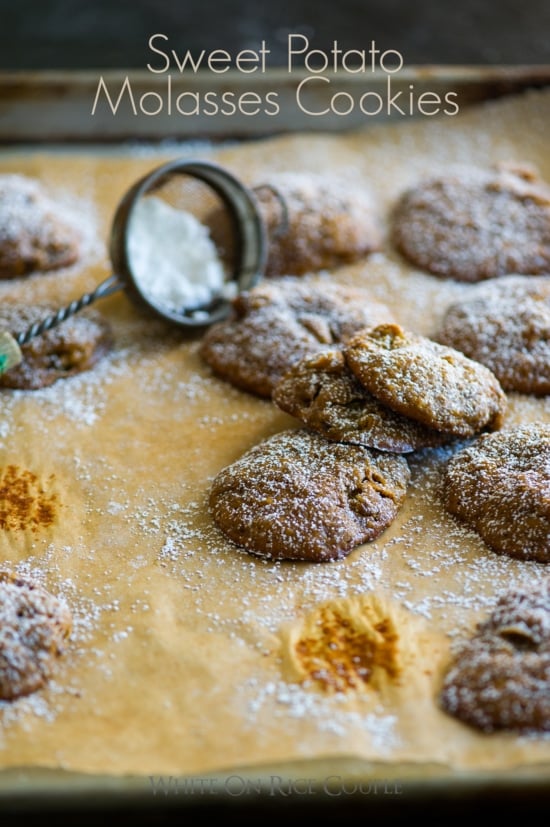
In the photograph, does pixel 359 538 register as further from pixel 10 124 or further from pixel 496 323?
pixel 10 124

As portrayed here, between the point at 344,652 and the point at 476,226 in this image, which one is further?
the point at 476,226

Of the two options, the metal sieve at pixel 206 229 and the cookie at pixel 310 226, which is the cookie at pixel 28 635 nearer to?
the metal sieve at pixel 206 229

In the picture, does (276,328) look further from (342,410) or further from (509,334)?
(509,334)

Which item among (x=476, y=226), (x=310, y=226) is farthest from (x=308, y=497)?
(x=476, y=226)

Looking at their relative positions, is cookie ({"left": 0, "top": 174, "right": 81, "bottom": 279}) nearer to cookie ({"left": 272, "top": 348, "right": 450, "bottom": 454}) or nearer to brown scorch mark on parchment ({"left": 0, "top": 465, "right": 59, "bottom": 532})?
brown scorch mark on parchment ({"left": 0, "top": 465, "right": 59, "bottom": 532})

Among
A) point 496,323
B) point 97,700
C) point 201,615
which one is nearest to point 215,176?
point 496,323
